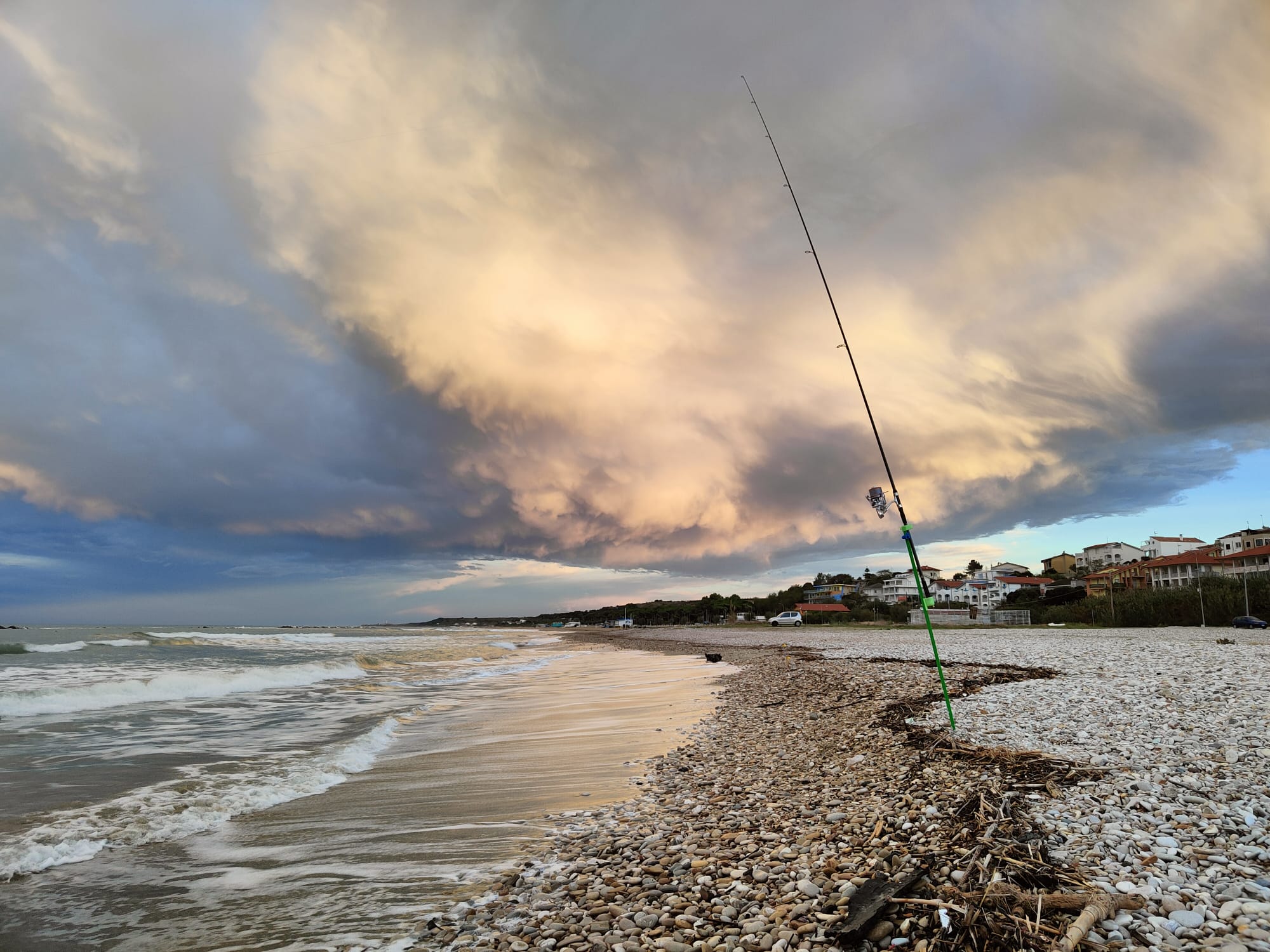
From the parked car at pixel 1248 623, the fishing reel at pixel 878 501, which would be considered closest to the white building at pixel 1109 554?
the parked car at pixel 1248 623

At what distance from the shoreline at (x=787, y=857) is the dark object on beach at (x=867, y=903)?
12 millimetres

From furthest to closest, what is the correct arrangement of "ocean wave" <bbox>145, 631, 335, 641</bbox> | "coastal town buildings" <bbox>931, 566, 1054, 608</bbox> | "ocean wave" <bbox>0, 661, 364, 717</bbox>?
"coastal town buildings" <bbox>931, 566, 1054, 608</bbox> → "ocean wave" <bbox>145, 631, 335, 641</bbox> → "ocean wave" <bbox>0, 661, 364, 717</bbox>

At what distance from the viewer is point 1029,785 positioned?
558 cm

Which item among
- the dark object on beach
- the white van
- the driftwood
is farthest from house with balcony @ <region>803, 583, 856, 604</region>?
the driftwood

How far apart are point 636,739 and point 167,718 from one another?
12.2 meters

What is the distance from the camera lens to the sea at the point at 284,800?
16.1ft

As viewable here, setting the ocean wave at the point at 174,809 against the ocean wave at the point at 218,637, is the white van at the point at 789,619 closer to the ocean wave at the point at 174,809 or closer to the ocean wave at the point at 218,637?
the ocean wave at the point at 218,637

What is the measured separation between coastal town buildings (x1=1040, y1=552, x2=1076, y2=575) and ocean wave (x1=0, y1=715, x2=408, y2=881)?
563 ft

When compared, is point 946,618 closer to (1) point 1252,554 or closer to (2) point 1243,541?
(1) point 1252,554

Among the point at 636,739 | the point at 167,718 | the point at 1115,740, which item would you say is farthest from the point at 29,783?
the point at 1115,740

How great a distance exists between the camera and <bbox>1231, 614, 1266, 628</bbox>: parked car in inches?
1436

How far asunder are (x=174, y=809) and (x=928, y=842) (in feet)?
27.3

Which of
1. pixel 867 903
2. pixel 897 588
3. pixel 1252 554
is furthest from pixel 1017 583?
pixel 867 903

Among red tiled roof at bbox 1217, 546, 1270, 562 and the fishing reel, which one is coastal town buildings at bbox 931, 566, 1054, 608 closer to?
red tiled roof at bbox 1217, 546, 1270, 562
